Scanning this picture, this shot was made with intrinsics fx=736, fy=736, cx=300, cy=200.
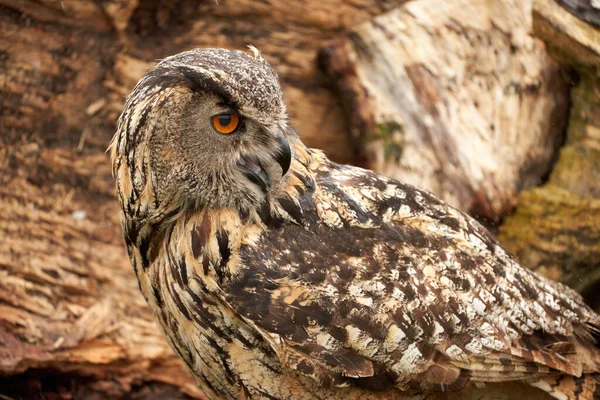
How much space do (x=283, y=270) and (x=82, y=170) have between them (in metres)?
2.47

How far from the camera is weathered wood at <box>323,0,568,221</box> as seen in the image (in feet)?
15.8

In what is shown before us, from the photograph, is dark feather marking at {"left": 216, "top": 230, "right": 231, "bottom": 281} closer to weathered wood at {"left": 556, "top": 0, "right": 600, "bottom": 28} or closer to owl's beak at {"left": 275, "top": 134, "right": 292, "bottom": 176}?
owl's beak at {"left": 275, "top": 134, "right": 292, "bottom": 176}

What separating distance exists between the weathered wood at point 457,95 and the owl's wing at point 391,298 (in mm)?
1470

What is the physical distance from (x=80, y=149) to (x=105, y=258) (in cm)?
77

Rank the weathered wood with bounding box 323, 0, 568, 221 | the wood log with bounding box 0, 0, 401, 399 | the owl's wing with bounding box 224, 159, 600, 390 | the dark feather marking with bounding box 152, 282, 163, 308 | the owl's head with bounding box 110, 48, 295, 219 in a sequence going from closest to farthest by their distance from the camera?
the owl's head with bounding box 110, 48, 295, 219 → the owl's wing with bounding box 224, 159, 600, 390 → the dark feather marking with bounding box 152, 282, 163, 308 → the wood log with bounding box 0, 0, 401, 399 → the weathered wood with bounding box 323, 0, 568, 221

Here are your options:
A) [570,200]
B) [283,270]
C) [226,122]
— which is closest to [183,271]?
[283,270]

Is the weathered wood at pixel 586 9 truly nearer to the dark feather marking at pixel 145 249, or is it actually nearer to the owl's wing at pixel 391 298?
the owl's wing at pixel 391 298

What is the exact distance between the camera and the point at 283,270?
9.57ft

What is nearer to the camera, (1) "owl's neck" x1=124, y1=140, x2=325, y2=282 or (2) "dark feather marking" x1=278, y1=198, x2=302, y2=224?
(1) "owl's neck" x1=124, y1=140, x2=325, y2=282

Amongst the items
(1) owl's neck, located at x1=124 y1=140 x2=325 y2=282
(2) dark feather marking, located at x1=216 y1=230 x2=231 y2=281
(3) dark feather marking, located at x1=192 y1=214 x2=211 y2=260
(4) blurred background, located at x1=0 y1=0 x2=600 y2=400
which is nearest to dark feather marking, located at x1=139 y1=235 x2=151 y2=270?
(1) owl's neck, located at x1=124 y1=140 x2=325 y2=282

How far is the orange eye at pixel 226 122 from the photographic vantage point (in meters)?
2.82

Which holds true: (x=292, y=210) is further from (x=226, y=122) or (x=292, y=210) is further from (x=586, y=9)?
(x=586, y=9)

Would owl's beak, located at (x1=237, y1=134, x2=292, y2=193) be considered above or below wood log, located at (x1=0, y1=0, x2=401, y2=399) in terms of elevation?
above

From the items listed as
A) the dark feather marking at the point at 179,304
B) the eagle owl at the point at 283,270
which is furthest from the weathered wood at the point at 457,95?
the dark feather marking at the point at 179,304
